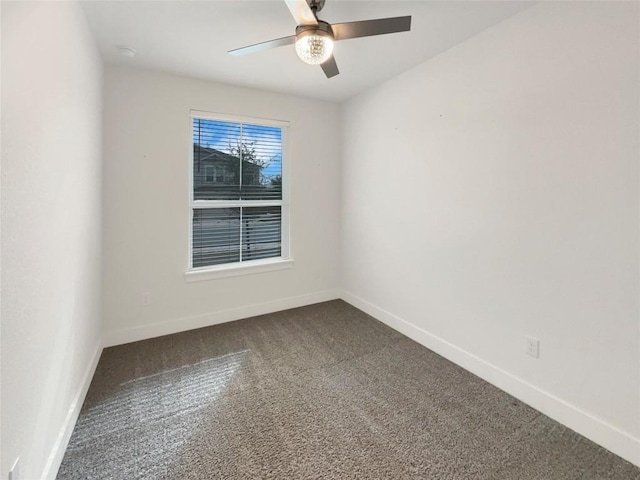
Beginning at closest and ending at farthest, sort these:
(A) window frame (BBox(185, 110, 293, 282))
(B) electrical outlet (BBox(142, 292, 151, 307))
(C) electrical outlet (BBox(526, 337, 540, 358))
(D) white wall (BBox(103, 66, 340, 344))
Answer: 1. (C) electrical outlet (BBox(526, 337, 540, 358))
2. (D) white wall (BBox(103, 66, 340, 344))
3. (B) electrical outlet (BBox(142, 292, 151, 307))
4. (A) window frame (BBox(185, 110, 293, 282))

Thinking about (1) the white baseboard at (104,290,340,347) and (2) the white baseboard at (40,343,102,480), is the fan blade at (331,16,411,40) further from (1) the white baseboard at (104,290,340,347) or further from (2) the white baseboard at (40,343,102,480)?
(1) the white baseboard at (104,290,340,347)

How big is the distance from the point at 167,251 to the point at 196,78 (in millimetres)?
1691

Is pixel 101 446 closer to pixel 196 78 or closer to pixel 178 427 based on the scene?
pixel 178 427

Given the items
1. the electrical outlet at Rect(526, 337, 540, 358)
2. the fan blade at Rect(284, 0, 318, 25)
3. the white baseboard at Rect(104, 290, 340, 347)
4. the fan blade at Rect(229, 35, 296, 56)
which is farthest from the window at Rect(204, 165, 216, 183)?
the electrical outlet at Rect(526, 337, 540, 358)

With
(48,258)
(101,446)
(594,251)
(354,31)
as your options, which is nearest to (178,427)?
(101,446)

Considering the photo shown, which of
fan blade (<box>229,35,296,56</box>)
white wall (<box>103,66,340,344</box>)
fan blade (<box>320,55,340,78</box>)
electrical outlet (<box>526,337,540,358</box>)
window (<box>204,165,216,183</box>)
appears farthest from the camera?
window (<box>204,165,216,183</box>)

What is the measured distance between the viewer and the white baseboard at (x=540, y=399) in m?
1.62

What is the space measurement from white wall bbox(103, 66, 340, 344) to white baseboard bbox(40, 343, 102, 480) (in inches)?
28.7

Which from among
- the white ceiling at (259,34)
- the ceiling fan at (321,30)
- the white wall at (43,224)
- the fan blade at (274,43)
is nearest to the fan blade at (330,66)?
the ceiling fan at (321,30)

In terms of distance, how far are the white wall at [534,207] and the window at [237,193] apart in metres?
1.40

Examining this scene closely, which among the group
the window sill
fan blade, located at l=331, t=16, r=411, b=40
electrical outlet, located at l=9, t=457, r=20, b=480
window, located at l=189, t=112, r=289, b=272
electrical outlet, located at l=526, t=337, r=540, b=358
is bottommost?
electrical outlet, located at l=9, t=457, r=20, b=480

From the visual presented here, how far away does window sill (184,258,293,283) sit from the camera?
10.3ft

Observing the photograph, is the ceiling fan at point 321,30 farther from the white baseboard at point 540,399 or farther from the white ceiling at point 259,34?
the white baseboard at point 540,399

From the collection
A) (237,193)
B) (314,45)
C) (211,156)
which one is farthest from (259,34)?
(237,193)
